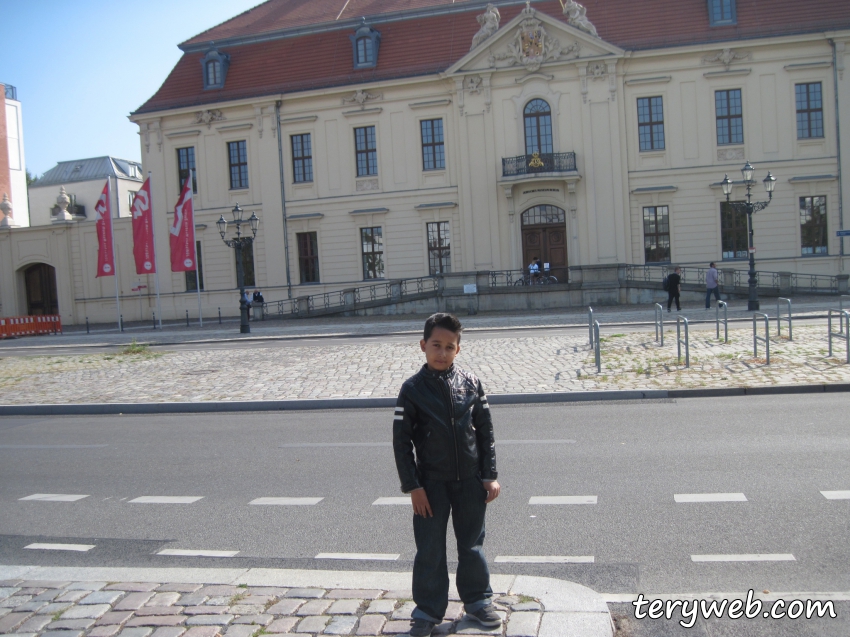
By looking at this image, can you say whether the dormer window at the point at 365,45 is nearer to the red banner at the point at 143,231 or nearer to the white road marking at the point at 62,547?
the red banner at the point at 143,231

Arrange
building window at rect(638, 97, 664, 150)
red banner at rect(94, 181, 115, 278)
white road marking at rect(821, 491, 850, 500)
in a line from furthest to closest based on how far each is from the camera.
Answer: building window at rect(638, 97, 664, 150), red banner at rect(94, 181, 115, 278), white road marking at rect(821, 491, 850, 500)

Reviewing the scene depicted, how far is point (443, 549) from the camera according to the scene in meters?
4.32

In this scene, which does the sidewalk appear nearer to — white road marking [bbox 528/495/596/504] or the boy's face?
the boy's face

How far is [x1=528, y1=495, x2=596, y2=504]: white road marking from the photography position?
6730mm

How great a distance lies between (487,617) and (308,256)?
4122cm

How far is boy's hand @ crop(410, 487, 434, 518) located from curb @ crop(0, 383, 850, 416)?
8.34 metres

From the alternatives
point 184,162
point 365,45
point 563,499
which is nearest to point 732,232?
point 365,45

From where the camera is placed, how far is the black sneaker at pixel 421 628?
4066mm

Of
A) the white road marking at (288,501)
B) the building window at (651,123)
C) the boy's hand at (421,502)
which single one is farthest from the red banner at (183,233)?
the boy's hand at (421,502)

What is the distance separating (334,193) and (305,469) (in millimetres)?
36479

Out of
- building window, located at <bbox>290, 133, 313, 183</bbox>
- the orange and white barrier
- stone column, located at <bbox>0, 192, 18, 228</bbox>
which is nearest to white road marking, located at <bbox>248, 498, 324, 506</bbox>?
the orange and white barrier

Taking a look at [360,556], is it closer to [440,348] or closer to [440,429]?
[440,429]

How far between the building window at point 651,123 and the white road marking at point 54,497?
36.6m

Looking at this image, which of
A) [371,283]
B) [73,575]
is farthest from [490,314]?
[73,575]
